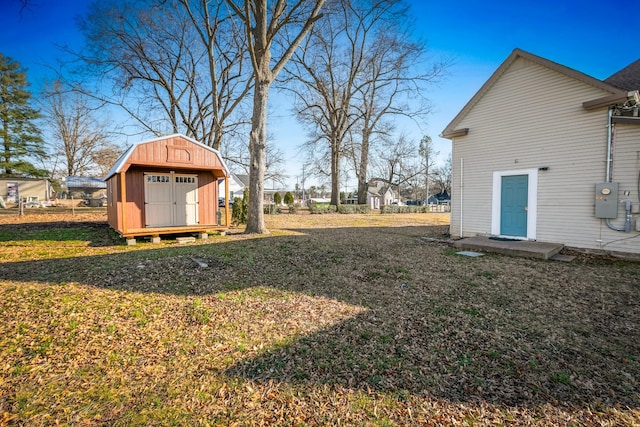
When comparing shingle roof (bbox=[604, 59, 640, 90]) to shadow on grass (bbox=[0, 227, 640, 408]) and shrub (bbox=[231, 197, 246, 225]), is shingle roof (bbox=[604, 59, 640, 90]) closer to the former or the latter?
shadow on grass (bbox=[0, 227, 640, 408])

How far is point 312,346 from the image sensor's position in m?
3.07

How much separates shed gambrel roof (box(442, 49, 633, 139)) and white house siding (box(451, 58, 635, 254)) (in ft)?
0.43

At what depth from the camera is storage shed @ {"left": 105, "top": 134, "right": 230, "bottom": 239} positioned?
8828 mm

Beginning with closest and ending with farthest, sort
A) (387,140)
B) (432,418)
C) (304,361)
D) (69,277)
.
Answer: (432,418), (304,361), (69,277), (387,140)

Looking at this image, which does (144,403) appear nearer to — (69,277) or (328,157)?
(69,277)

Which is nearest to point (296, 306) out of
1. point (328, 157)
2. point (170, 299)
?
point (170, 299)

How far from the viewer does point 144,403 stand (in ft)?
7.18

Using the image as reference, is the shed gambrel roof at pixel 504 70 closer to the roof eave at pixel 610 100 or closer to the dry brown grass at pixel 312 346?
the roof eave at pixel 610 100

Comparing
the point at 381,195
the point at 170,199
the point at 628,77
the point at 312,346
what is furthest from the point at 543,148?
the point at 381,195

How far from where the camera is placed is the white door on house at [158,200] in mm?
9820

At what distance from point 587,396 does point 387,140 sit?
26.6 meters

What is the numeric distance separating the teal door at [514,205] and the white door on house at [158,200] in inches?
443

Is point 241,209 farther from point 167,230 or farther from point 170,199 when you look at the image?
point 167,230

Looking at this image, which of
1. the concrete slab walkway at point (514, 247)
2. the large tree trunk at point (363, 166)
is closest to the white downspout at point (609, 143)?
the concrete slab walkway at point (514, 247)
